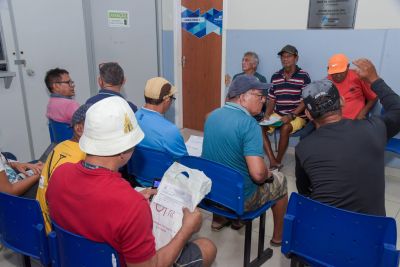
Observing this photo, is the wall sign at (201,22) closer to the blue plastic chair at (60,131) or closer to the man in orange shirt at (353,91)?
the man in orange shirt at (353,91)

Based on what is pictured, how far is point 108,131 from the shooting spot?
1.16m

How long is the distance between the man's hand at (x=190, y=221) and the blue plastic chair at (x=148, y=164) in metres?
0.58

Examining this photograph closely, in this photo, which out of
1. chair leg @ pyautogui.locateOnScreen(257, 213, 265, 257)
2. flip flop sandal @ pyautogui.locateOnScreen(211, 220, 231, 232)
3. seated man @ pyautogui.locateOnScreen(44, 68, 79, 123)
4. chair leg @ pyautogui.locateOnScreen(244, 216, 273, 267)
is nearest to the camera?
chair leg @ pyautogui.locateOnScreen(244, 216, 273, 267)

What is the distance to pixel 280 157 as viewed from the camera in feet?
12.3

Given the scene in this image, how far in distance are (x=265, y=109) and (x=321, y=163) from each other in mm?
2554

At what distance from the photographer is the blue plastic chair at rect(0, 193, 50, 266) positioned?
4.65 feet

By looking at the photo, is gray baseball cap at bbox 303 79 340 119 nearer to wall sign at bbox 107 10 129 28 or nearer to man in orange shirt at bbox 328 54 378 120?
man in orange shirt at bbox 328 54 378 120

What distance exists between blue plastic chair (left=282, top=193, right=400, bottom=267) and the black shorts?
0.40 meters

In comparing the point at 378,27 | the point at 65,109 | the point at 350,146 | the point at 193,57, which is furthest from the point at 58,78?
the point at 378,27

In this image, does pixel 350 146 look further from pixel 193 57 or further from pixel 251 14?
pixel 193 57

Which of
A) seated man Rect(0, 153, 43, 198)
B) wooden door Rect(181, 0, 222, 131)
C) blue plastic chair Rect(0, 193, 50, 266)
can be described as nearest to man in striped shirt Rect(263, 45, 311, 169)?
wooden door Rect(181, 0, 222, 131)

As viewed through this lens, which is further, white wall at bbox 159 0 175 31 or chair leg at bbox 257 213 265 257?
white wall at bbox 159 0 175 31

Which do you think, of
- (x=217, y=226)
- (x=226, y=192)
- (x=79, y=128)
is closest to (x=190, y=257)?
(x=226, y=192)

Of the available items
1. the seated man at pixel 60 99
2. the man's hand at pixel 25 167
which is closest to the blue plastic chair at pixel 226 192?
the man's hand at pixel 25 167
